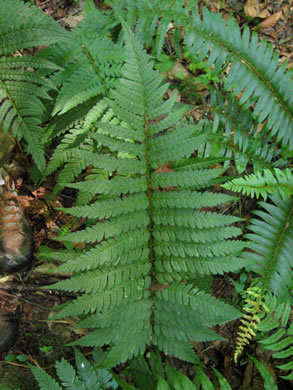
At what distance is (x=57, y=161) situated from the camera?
2.62 metres

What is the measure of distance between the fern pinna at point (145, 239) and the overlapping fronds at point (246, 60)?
0.86 meters

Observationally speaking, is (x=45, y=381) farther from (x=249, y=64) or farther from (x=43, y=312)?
(x=249, y=64)

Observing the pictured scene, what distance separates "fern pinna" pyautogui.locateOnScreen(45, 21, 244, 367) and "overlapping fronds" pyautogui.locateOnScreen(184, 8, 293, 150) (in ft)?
2.82

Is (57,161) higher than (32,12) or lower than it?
lower

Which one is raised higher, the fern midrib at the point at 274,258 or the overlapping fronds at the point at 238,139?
the overlapping fronds at the point at 238,139

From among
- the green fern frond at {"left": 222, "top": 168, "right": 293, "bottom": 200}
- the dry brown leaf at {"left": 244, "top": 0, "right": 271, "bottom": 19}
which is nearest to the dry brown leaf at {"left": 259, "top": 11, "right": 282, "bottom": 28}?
the dry brown leaf at {"left": 244, "top": 0, "right": 271, "bottom": 19}

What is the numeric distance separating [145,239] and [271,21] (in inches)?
129

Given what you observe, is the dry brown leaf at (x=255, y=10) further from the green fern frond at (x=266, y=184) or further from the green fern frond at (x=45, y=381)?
the green fern frond at (x=45, y=381)

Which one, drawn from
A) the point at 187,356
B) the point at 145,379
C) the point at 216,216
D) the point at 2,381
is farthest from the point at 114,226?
the point at 2,381

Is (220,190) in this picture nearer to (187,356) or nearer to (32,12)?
(187,356)

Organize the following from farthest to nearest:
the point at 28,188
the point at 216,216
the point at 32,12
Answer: the point at 28,188
the point at 32,12
the point at 216,216

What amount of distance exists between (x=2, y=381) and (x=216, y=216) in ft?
7.36

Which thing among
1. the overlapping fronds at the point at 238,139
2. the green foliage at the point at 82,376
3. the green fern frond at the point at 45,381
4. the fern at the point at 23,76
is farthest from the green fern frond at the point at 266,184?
the green fern frond at the point at 45,381

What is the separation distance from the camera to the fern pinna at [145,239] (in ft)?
6.24
